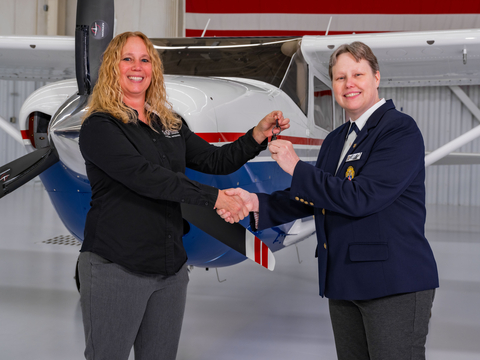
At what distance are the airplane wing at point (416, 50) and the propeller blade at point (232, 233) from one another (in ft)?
6.65

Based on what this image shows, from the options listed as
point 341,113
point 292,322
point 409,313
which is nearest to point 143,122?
point 409,313

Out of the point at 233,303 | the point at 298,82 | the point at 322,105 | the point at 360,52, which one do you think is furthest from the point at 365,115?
the point at 233,303

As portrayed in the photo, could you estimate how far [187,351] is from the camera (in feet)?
9.68

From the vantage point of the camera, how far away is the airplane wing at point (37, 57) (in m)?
4.34

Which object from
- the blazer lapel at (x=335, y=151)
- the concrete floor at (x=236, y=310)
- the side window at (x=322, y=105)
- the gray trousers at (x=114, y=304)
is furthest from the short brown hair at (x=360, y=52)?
the side window at (x=322, y=105)

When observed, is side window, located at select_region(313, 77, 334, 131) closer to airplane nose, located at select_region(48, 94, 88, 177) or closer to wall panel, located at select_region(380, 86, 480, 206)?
airplane nose, located at select_region(48, 94, 88, 177)

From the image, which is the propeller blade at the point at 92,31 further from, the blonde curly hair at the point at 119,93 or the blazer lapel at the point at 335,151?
the blazer lapel at the point at 335,151

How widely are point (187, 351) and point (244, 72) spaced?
1931 mm

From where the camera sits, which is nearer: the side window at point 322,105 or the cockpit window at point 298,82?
the cockpit window at point 298,82

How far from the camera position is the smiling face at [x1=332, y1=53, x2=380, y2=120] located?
155 centimetres

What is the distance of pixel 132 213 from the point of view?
5.24 ft

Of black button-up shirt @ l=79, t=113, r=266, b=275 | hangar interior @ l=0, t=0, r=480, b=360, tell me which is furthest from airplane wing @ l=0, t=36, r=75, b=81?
black button-up shirt @ l=79, t=113, r=266, b=275

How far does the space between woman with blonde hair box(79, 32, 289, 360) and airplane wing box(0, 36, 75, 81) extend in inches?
118

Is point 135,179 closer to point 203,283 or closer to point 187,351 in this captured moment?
point 187,351
